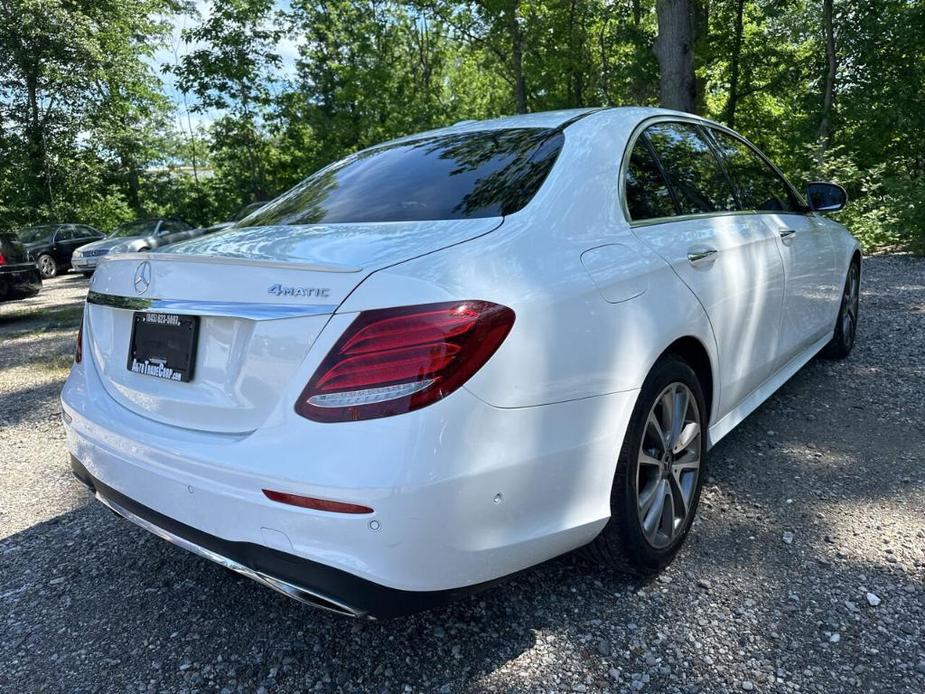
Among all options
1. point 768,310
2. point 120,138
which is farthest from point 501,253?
point 120,138

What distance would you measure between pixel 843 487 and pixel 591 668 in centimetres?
171

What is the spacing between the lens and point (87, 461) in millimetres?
2230

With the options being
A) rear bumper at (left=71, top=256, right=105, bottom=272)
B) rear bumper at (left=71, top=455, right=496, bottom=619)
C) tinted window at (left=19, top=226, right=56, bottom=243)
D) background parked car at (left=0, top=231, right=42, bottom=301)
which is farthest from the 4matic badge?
tinted window at (left=19, top=226, right=56, bottom=243)

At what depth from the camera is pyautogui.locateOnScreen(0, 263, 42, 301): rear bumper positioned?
10.0 meters

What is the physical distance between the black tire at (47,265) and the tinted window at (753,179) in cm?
1915

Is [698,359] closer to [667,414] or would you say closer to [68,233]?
[667,414]

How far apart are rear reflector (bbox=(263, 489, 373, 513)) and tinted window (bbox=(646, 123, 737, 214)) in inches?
73.4

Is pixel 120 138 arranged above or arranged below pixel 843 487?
above

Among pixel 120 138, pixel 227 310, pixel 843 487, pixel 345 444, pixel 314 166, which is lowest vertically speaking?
pixel 843 487

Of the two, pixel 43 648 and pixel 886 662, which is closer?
pixel 886 662

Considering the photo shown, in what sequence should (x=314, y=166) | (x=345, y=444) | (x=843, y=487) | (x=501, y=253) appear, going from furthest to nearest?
(x=314, y=166)
(x=843, y=487)
(x=501, y=253)
(x=345, y=444)

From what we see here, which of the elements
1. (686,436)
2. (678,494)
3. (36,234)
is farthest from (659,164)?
(36,234)

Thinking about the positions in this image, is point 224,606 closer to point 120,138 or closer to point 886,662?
point 886,662

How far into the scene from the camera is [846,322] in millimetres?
4797
